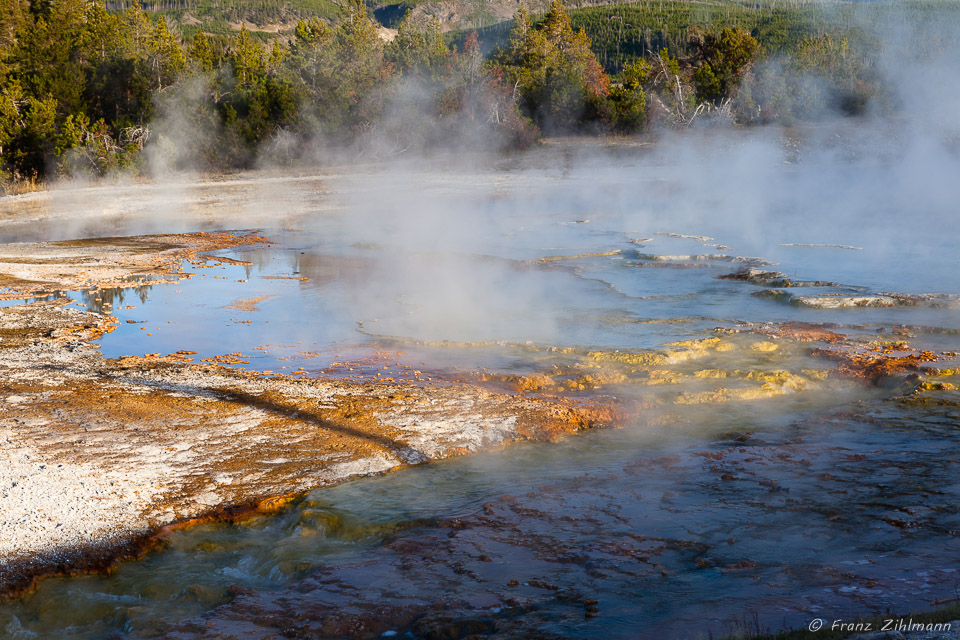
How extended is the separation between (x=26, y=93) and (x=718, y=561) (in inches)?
822

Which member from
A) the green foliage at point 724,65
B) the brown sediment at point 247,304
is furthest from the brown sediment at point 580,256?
the green foliage at point 724,65

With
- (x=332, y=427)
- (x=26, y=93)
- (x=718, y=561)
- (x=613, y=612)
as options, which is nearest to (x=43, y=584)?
(x=332, y=427)

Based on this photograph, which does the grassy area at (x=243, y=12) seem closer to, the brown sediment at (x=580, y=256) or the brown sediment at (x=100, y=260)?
the brown sediment at (x=100, y=260)

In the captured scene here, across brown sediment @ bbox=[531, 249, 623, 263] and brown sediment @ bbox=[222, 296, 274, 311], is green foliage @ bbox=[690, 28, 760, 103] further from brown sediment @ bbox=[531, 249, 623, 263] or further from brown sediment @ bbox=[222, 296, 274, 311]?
brown sediment @ bbox=[222, 296, 274, 311]

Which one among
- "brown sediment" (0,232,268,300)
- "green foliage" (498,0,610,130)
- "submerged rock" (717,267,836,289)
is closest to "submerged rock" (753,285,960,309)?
"submerged rock" (717,267,836,289)

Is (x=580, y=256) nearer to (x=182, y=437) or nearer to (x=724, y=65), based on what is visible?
(x=182, y=437)

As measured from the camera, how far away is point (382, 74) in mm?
23953

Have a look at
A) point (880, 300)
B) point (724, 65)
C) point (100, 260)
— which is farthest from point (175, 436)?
point (724, 65)

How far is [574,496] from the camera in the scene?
3850mm

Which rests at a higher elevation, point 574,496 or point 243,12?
point 243,12

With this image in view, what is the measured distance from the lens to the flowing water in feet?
9.52

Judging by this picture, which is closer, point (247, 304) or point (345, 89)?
point (247, 304)

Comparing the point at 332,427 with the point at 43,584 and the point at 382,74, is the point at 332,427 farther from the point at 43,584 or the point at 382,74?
the point at 382,74

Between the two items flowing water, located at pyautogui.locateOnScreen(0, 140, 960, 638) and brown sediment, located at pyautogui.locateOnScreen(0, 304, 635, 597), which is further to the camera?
brown sediment, located at pyautogui.locateOnScreen(0, 304, 635, 597)
